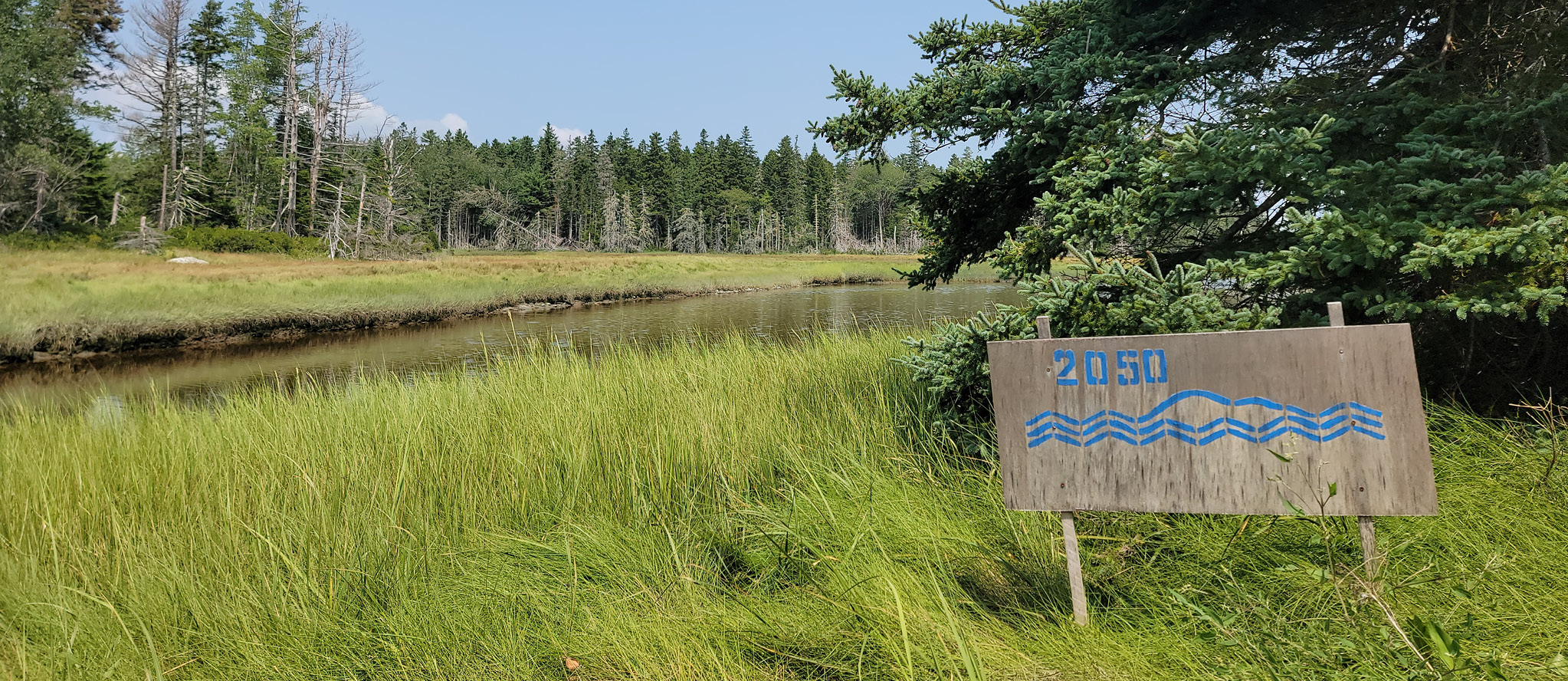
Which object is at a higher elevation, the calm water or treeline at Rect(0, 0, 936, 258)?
treeline at Rect(0, 0, 936, 258)

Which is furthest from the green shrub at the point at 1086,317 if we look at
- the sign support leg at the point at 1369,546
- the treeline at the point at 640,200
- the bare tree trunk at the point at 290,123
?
the treeline at the point at 640,200

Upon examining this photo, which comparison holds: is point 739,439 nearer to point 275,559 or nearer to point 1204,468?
point 275,559

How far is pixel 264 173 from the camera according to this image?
47.6 m

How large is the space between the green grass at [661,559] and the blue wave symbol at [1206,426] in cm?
37

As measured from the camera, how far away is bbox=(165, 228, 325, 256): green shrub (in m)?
33.5

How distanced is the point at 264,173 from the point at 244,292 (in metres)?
37.9

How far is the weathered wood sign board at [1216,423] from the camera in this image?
2090 millimetres

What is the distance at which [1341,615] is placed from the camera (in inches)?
83.0

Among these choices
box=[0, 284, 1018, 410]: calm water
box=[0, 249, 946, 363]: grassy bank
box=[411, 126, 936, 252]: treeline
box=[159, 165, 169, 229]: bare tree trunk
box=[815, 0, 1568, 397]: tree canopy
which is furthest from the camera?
box=[411, 126, 936, 252]: treeline

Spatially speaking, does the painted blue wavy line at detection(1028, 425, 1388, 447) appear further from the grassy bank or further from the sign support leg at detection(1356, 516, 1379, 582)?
the grassy bank

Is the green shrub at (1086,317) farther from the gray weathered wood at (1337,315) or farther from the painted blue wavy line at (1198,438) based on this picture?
the gray weathered wood at (1337,315)

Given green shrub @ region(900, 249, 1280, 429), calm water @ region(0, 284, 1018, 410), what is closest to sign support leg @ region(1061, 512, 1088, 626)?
green shrub @ region(900, 249, 1280, 429)

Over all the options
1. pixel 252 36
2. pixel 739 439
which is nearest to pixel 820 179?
pixel 252 36

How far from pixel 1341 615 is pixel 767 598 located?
1.78 metres
